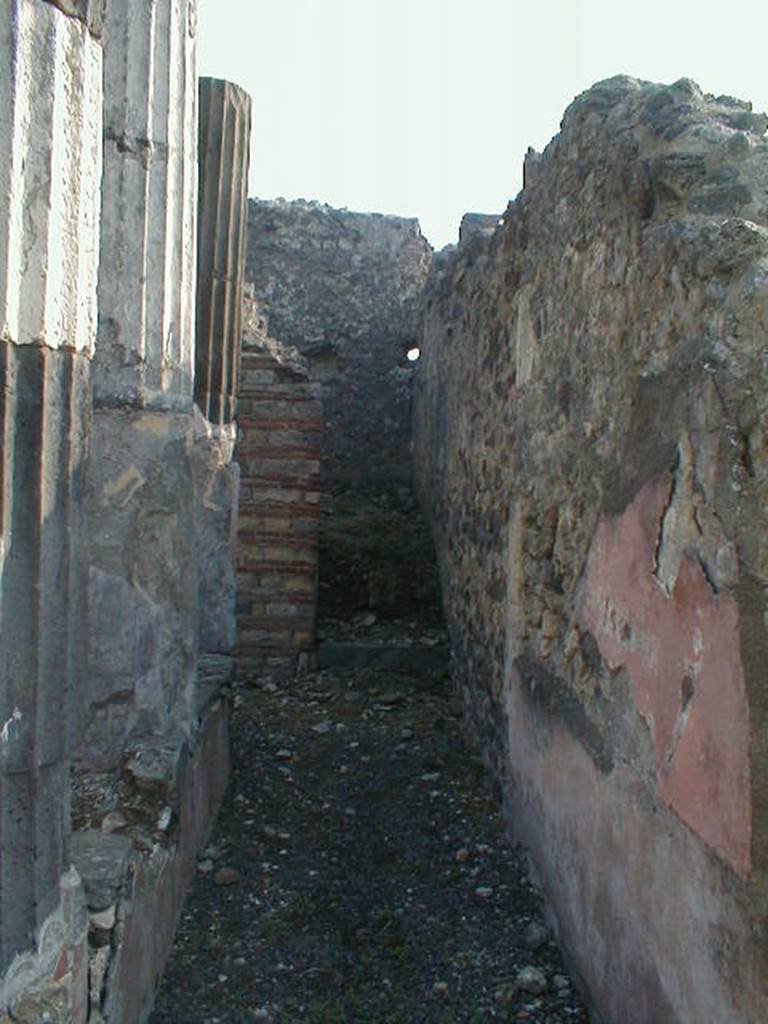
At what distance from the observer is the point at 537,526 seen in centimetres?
371

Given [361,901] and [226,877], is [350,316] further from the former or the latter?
[361,901]

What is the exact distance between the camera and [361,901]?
347 cm

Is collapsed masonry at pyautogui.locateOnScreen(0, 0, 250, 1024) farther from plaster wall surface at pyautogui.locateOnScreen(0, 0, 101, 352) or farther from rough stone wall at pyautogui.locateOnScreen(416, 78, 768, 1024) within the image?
rough stone wall at pyautogui.locateOnScreen(416, 78, 768, 1024)

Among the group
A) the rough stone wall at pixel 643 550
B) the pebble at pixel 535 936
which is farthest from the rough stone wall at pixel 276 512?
the pebble at pixel 535 936

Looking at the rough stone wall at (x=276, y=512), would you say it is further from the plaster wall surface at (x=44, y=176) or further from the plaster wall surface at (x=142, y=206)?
the plaster wall surface at (x=44, y=176)

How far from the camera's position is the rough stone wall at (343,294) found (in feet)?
35.4

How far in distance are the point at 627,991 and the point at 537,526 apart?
A: 161 cm

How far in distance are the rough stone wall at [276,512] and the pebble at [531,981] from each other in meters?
3.90

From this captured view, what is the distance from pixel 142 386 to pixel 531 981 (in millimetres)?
2020

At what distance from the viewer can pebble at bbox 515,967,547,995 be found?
9.59 feet

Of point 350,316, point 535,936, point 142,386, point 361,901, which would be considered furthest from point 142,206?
point 350,316

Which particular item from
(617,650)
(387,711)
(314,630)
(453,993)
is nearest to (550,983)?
(453,993)

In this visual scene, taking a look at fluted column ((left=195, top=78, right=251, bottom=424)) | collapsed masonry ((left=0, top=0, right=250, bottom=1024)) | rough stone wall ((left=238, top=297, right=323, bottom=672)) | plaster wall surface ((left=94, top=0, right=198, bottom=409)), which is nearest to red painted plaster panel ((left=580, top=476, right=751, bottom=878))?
collapsed masonry ((left=0, top=0, right=250, bottom=1024))

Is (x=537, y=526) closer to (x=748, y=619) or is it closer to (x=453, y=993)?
(x=453, y=993)
